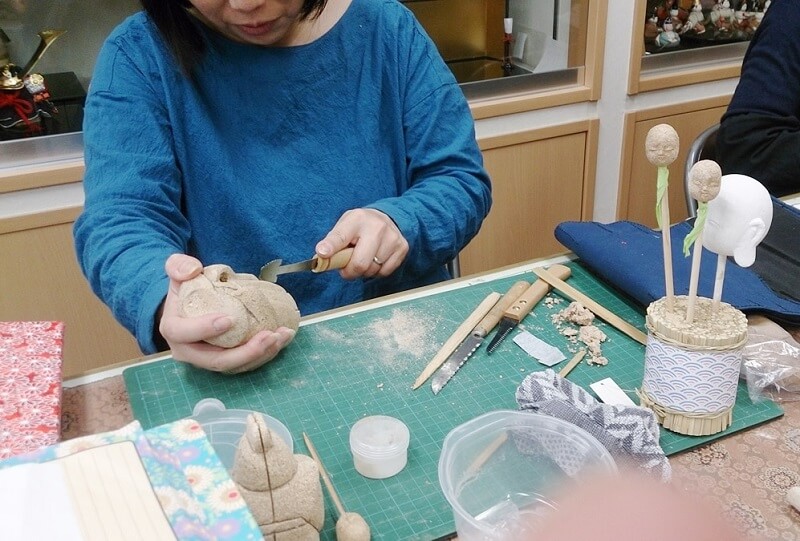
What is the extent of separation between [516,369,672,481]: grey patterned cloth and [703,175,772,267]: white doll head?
0.64 ft

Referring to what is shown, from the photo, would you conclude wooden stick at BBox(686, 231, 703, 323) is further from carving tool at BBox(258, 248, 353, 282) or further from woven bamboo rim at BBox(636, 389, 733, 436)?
carving tool at BBox(258, 248, 353, 282)

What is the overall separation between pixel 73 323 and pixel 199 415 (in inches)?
49.2

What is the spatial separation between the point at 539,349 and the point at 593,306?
13 centimetres

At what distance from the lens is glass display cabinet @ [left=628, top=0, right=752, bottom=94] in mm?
2314

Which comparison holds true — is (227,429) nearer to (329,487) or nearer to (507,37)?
(329,487)

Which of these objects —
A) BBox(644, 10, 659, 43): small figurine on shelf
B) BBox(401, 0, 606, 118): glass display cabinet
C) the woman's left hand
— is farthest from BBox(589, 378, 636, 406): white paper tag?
BBox(644, 10, 659, 43): small figurine on shelf

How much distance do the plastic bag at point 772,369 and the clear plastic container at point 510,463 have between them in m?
0.30

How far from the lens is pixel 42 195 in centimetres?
172

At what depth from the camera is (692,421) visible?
768 mm

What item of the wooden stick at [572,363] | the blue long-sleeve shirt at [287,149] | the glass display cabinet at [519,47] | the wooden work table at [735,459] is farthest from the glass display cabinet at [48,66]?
the wooden stick at [572,363]

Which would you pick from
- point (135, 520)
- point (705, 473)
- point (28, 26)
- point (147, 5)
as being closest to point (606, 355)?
point (705, 473)

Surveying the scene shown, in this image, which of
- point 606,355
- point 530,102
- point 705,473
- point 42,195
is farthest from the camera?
point 530,102

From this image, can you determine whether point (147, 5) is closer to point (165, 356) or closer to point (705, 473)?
point (165, 356)

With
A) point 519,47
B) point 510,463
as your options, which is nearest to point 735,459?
point 510,463
